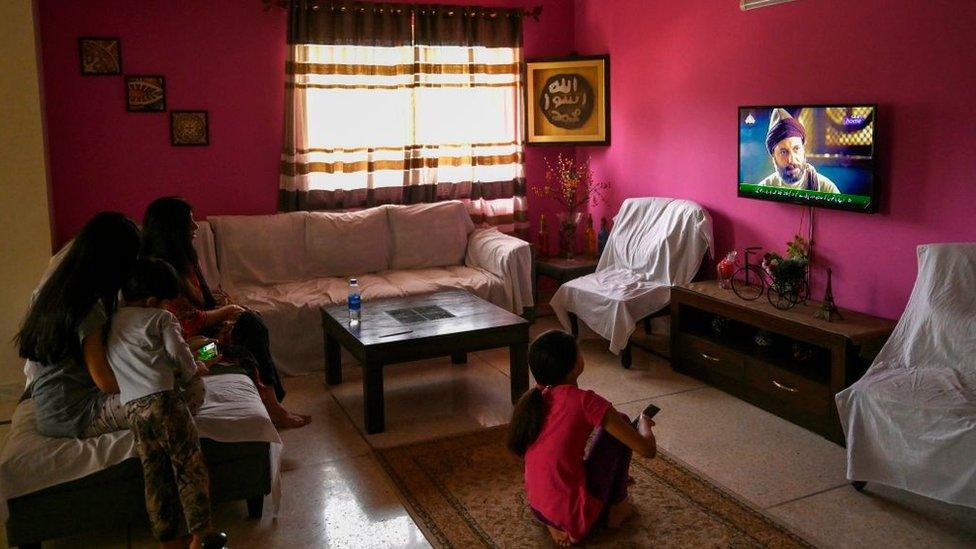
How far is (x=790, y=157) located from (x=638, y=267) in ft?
4.13

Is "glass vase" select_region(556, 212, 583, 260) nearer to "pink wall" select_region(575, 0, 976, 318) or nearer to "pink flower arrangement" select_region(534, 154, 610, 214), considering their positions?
"pink flower arrangement" select_region(534, 154, 610, 214)

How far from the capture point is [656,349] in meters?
5.16

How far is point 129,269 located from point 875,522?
2762 millimetres

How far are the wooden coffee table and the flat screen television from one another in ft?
5.21

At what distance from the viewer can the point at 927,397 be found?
3.09 metres

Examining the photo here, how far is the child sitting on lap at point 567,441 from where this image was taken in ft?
8.99

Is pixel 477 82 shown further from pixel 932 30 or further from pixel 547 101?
pixel 932 30

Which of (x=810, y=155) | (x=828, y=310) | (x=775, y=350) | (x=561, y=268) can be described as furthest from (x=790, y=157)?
(x=561, y=268)

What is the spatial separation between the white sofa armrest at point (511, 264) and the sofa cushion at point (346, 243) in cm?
68

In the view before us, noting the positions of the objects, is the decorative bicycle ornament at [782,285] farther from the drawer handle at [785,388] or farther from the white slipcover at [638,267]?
the white slipcover at [638,267]

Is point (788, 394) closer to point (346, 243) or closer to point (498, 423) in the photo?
point (498, 423)

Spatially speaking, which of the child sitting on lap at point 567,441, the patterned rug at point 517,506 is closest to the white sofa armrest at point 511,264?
the patterned rug at point 517,506

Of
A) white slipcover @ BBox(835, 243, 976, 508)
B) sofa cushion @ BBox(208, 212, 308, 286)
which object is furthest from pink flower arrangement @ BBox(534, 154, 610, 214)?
white slipcover @ BBox(835, 243, 976, 508)

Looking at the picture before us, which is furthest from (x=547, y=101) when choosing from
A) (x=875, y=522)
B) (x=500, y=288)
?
(x=875, y=522)
